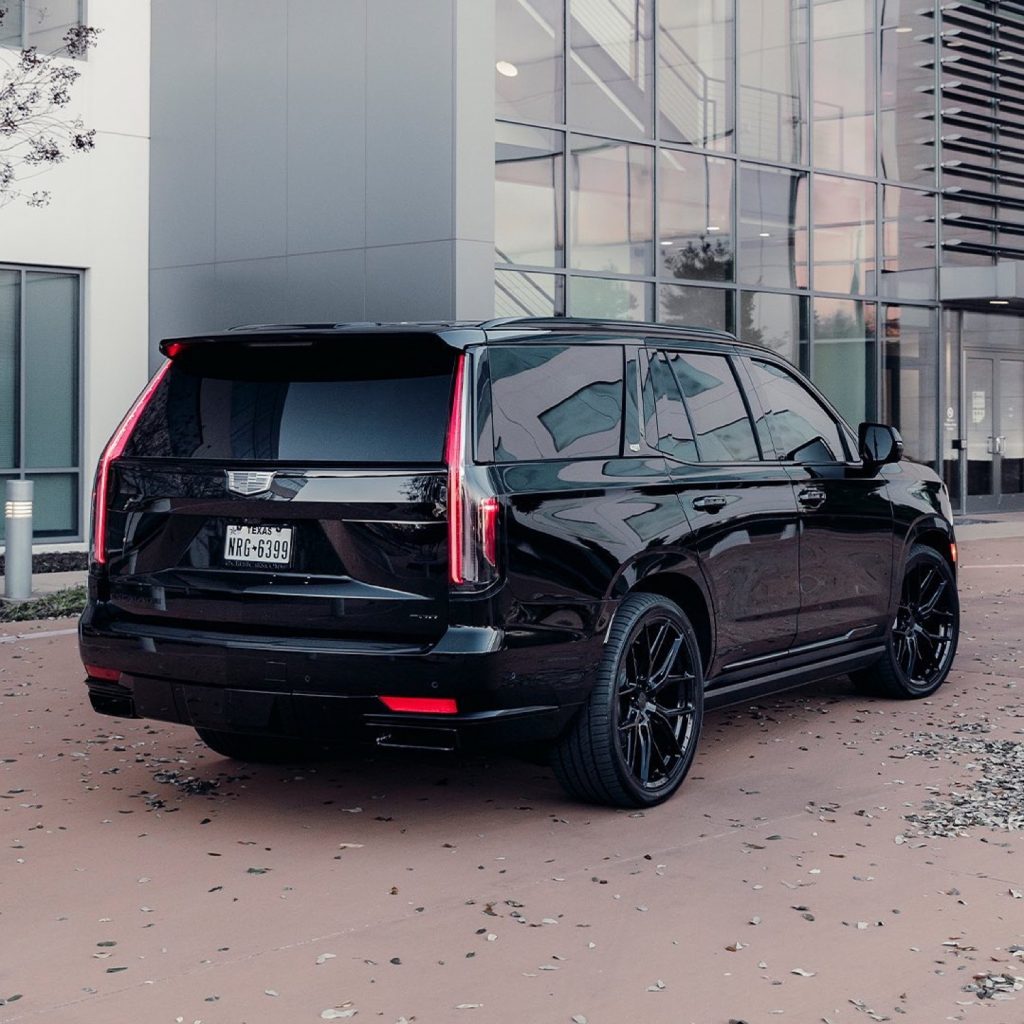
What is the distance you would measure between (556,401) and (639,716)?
120 cm

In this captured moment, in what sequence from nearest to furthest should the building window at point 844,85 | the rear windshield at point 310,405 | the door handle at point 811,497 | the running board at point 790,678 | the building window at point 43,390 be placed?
1. the rear windshield at point 310,405
2. the running board at point 790,678
3. the door handle at point 811,497
4. the building window at point 43,390
5. the building window at point 844,85

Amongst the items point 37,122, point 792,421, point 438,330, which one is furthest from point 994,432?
point 438,330

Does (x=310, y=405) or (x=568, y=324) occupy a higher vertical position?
(x=568, y=324)

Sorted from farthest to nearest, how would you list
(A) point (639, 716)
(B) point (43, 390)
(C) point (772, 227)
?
(C) point (772, 227) < (B) point (43, 390) < (A) point (639, 716)

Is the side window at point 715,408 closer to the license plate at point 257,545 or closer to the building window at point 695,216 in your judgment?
the license plate at point 257,545

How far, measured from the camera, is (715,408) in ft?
22.3

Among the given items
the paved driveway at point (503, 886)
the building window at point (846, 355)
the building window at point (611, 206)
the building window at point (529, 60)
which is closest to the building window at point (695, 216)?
the building window at point (611, 206)

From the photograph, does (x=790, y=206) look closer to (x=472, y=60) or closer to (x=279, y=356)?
(x=472, y=60)

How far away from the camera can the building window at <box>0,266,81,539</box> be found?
17344mm

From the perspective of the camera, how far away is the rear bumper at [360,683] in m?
5.26

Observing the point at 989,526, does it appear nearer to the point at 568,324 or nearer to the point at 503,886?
the point at 568,324

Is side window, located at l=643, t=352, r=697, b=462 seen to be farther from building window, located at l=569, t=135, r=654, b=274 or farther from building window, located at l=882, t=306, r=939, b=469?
building window, located at l=882, t=306, r=939, b=469

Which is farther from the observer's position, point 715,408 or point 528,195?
point 528,195

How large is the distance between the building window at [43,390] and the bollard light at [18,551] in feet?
14.9
